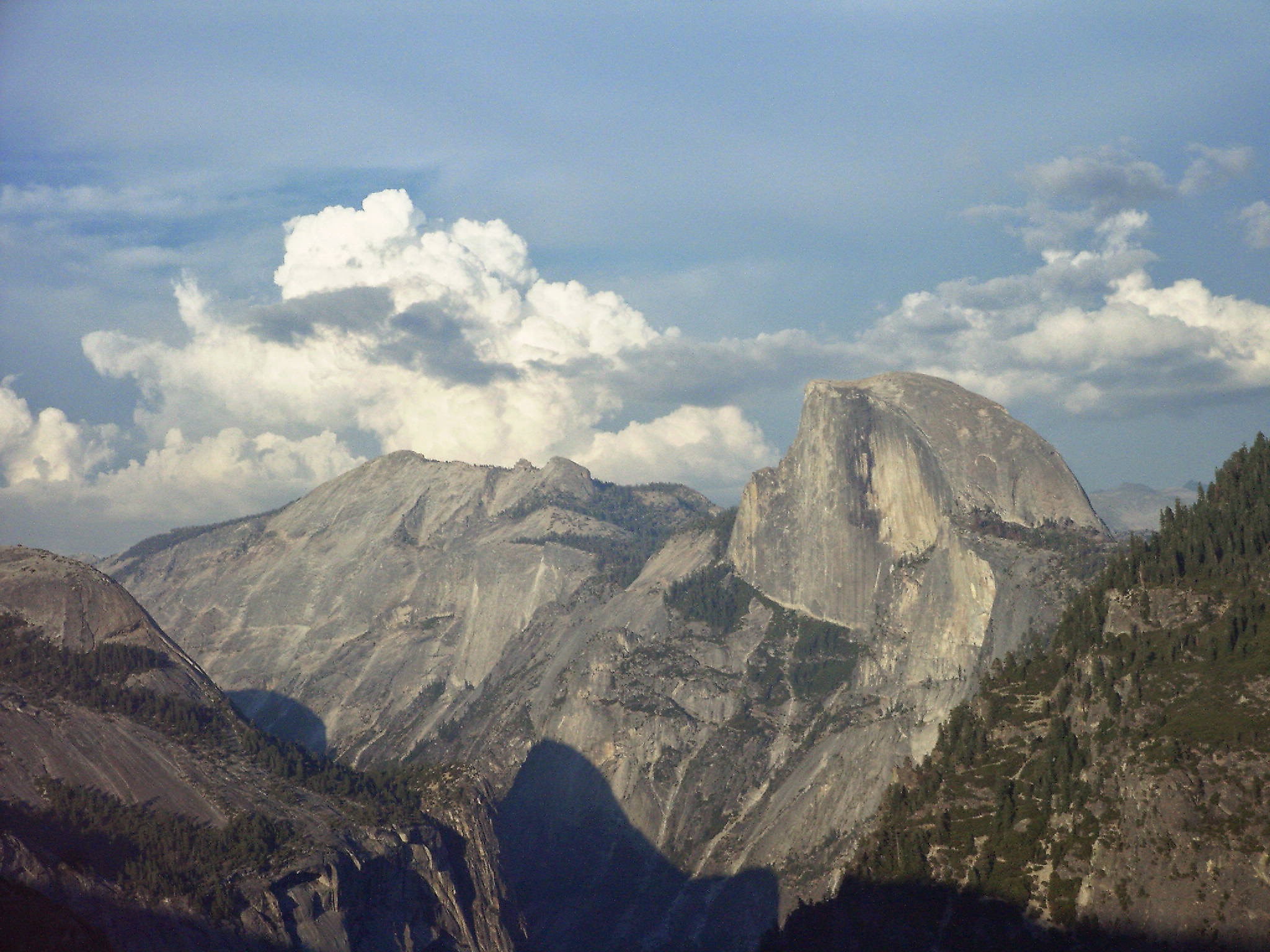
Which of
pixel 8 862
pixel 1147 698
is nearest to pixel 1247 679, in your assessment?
pixel 1147 698

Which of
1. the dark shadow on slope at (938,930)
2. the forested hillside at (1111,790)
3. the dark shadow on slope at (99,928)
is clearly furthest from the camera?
the forested hillside at (1111,790)

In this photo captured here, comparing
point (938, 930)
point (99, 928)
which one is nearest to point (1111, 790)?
point (938, 930)

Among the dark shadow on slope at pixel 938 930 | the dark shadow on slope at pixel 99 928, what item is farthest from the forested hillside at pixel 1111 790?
the dark shadow on slope at pixel 99 928

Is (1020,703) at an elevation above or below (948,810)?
above

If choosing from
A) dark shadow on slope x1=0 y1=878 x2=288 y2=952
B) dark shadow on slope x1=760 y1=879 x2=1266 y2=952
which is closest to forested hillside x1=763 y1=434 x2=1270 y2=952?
dark shadow on slope x1=760 y1=879 x2=1266 y2=952

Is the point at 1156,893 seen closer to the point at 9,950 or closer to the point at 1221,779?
the point at 1221,779

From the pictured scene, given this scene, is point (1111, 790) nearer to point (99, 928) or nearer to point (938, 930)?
point (938, 930)

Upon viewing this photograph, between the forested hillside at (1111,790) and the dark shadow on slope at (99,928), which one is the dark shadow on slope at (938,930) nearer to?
the forested hillside at (1111,790)
